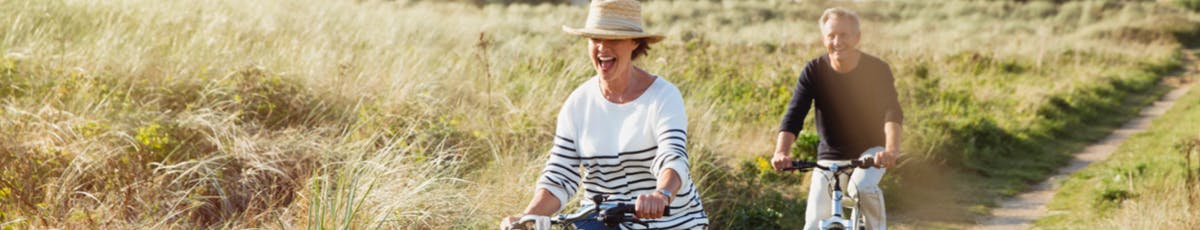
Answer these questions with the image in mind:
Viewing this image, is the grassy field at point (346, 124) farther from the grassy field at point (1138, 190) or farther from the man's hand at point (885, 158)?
the man's hand at point (885, 158)

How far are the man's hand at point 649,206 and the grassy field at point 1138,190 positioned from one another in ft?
15.1

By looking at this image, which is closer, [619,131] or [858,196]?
[619,131]

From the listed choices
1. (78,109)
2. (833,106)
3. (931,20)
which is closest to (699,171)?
(833,106)

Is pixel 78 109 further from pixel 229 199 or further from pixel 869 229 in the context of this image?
pixel 869 229

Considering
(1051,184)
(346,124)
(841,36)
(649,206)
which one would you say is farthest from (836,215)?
(1051,184)

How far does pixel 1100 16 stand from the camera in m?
44.8

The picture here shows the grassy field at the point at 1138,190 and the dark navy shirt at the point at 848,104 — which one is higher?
the dark navy shirt at the point at 848,104

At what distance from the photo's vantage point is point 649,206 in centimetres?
326

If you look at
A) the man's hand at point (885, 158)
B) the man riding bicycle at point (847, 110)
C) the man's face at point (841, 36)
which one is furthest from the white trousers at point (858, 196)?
the man's face at point (841, 36)

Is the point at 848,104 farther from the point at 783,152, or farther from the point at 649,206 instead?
the point at 649,206

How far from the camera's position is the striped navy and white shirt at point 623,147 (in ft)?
12.3

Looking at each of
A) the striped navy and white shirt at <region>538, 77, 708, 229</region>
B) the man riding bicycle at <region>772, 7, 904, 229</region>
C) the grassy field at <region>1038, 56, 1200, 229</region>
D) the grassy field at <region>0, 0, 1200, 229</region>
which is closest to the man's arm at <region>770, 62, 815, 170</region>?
the man riding bicycle at <region>772, 7, 904, 229</region>

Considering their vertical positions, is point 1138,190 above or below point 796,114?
below

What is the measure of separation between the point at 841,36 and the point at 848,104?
0.32 meters
